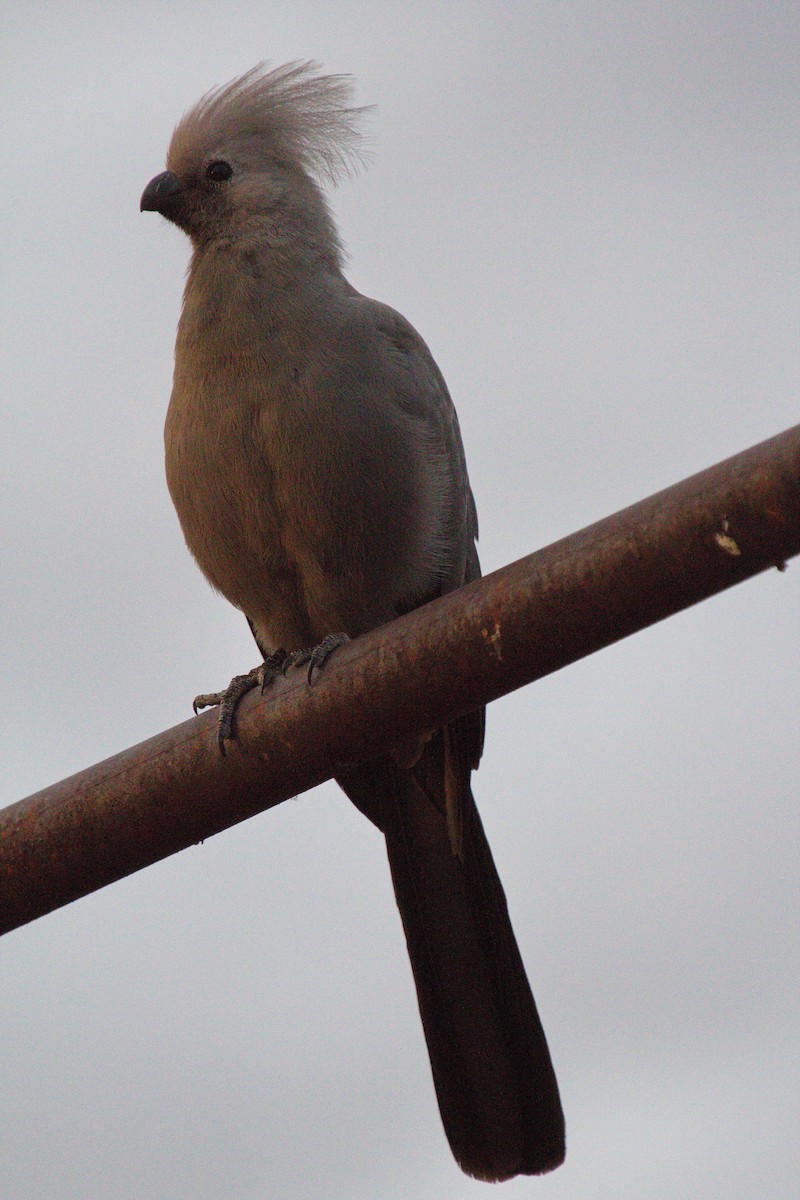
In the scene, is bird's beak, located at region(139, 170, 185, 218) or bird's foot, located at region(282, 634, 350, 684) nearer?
bird's foot, located at region(282, 634, 350, 684)

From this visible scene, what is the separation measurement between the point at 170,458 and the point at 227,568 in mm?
440

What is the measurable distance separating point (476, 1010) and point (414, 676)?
1.79 metres

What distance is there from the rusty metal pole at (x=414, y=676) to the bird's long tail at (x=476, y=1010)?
4.04 ft

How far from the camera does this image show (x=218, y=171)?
5164 millimetres

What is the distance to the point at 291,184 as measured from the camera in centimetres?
514

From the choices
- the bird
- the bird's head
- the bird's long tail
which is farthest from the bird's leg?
the bird's head

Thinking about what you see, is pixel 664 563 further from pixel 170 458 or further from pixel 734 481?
pixel 170 458

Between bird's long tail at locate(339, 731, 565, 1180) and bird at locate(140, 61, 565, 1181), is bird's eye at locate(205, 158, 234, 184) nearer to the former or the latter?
bird at locate(140, 61, 565, 1181)

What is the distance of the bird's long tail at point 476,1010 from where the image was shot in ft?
13.4

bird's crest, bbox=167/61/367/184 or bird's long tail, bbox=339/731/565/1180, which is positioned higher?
bird's crest, bbox=167/61/367/184

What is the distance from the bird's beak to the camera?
Result: 16.8 ft

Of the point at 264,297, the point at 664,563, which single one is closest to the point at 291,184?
the point at 264,297

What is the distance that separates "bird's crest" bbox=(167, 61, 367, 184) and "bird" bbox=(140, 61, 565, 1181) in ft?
0.91

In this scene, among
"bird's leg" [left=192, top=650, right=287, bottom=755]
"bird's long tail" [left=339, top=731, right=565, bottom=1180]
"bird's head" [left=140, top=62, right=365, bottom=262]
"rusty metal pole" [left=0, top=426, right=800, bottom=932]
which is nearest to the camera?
"rusty metal pole" [left=0, top=426, right=800, bottom=932]
